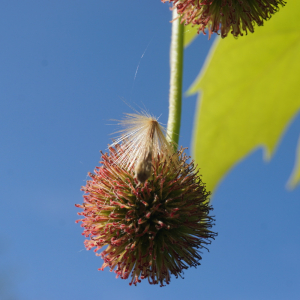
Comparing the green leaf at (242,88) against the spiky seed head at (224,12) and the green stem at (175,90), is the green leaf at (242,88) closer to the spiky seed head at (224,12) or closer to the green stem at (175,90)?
the spiky seed head at (224,12)

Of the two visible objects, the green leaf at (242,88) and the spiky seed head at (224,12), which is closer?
the spiky seed head at (224,12)

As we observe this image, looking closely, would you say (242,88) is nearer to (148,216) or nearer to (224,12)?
(224,12)

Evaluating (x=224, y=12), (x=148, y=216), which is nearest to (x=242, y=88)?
(x=224, y=12)

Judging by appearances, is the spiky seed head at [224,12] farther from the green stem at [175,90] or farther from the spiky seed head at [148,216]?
the spiky seed head at [148,216]

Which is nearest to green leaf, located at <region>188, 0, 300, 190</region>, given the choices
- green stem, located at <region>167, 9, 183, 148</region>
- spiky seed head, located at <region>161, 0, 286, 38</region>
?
spiky seed head, located at <region>161, 0, 286, 38</region>

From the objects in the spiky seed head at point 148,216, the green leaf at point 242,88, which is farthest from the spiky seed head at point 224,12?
the spiky seed head at point 148,216

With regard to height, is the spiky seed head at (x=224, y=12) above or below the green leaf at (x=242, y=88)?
above
